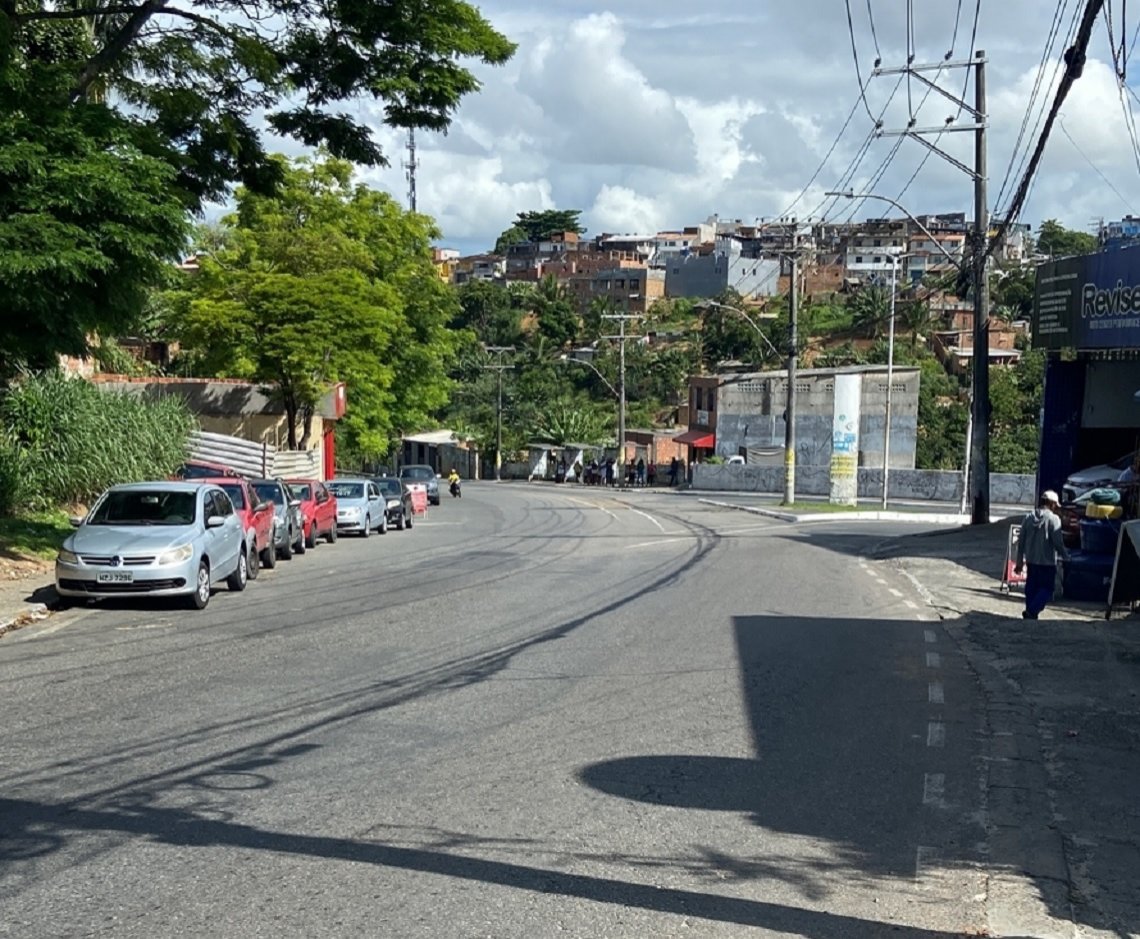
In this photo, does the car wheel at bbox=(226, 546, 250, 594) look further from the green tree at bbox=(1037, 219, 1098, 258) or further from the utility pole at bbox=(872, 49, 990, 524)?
the green tree at bbox=(1037, 219, 1098, 258)

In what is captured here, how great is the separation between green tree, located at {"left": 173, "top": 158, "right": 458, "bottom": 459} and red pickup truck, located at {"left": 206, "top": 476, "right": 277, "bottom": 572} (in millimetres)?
17823

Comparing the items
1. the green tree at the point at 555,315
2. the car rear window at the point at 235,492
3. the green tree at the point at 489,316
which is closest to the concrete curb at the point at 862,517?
the car rear window at the point at 235,492

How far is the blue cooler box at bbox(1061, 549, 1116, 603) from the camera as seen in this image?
20.4m

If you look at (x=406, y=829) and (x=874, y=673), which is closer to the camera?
(x=406, y=829)

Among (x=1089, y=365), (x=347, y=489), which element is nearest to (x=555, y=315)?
(x=347, y=489)

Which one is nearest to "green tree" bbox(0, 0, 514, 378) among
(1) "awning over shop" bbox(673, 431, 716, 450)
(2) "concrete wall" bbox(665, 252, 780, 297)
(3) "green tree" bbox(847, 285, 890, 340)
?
(1) "awning over shop" bbox(673, 431, 716, 450)

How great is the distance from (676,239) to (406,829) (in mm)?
185810

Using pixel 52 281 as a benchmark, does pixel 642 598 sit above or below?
below

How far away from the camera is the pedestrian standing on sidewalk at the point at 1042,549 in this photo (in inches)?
691

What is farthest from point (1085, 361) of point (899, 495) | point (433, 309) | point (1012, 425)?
point (1012, 425)

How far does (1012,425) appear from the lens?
81750 mm

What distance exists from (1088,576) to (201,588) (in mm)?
12305

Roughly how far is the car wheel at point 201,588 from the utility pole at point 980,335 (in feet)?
75.6

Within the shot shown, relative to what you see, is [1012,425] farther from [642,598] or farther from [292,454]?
[642,598]
